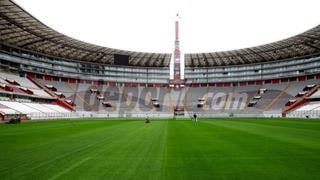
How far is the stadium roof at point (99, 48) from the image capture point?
56.1 metres

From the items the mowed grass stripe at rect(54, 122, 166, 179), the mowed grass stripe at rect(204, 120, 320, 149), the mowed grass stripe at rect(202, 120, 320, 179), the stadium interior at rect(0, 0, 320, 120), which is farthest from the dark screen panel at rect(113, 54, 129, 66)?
the mowed grass stripe at rect(202, 120, 320, 179)

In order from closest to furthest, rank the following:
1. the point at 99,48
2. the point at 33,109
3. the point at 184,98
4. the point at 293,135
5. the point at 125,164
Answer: the point at 125,164 < the point at 293,135 < the point at 33,109 < the point at 99,48 < the point at 184,98

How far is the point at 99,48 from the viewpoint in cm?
8225

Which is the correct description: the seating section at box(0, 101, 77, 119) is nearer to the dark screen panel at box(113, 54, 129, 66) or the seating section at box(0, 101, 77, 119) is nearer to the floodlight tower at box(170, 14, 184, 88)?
the dark screen panel at box(113, 54, 129, 66)

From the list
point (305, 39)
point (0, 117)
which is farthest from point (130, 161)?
point (305, 39)

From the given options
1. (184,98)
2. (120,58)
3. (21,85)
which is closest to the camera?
(21,85)

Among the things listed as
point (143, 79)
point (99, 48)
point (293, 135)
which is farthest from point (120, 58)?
point (293, 135)

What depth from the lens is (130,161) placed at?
35.3ft

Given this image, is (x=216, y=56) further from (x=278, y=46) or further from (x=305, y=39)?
(x=305, y=39)

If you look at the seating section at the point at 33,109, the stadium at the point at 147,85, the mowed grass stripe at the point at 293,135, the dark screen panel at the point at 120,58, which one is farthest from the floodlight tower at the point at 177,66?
the mowed grass stripe at the point at 293,135

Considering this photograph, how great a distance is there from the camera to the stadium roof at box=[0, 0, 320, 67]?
184 feet

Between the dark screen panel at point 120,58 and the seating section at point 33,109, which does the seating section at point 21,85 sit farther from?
the dark screen panel at point 120,58

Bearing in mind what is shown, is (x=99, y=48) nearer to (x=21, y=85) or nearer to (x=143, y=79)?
(x=21, y=85)

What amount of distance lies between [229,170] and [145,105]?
7762 cm
